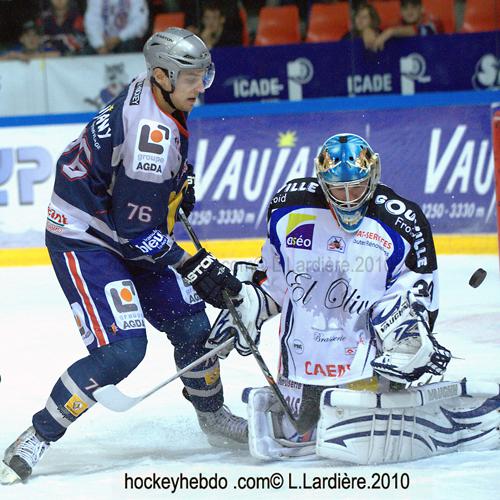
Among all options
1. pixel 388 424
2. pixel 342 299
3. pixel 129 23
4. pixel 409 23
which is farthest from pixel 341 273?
pixel 129 23

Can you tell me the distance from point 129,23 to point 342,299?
17.0ft

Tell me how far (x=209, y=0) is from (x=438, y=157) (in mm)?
2056

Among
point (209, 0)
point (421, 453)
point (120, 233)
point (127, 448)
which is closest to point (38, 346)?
point (127, 448)

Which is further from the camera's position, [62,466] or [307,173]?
[307,173]

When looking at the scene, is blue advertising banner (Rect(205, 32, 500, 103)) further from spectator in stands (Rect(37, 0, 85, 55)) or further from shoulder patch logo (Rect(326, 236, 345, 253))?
shoulder patch logo (Rect(326, 236, 345, 253))

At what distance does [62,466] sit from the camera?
366cm

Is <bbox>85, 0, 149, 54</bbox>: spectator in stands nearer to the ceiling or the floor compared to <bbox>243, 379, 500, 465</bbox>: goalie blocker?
nearer to the ceiling

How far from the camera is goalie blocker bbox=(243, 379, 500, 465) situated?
342 centimetres

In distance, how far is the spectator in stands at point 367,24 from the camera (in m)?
8.22

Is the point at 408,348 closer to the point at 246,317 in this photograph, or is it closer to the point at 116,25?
the point at 246,317

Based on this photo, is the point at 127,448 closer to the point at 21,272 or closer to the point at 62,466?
the point at 62,466

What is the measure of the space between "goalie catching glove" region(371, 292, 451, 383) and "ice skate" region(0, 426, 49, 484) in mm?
947

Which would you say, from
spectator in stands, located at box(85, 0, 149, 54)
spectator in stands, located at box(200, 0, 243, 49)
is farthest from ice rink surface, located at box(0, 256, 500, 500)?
spectator in stands, located at box(200, 0, 243, 49)

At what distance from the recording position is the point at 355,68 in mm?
8242
